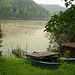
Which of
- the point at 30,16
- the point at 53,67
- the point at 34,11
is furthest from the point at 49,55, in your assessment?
the point at 34,11

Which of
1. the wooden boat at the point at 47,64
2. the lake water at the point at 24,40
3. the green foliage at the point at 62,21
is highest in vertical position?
the green foliage at the point at 62,21

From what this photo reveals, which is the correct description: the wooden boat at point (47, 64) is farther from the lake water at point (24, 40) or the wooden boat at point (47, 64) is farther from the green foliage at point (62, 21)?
the lake water at point (24, 40)

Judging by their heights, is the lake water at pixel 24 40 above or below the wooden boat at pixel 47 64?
below

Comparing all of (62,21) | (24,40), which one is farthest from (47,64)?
(24,40)

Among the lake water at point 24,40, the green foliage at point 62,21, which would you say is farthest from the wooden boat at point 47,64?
the lake water at point 24,40

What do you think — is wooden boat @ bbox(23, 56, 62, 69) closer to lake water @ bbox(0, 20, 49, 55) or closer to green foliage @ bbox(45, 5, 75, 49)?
green foliage @ bbox(45, 5, 75, 49)

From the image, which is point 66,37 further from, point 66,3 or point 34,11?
point 34,11

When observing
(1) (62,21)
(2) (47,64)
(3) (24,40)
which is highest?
(1) (62,21)

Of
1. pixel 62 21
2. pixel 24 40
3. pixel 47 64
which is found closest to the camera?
pixel 62 21

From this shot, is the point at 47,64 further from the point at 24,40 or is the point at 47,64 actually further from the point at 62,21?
the point at 24,40

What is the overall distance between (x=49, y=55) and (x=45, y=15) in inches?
2825

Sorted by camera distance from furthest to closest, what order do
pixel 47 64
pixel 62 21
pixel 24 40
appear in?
pixel 24 40
pixel 47 64
pixel 62 21

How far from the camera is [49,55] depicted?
6.04m

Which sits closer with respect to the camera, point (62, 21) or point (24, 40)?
point (62, 21)
